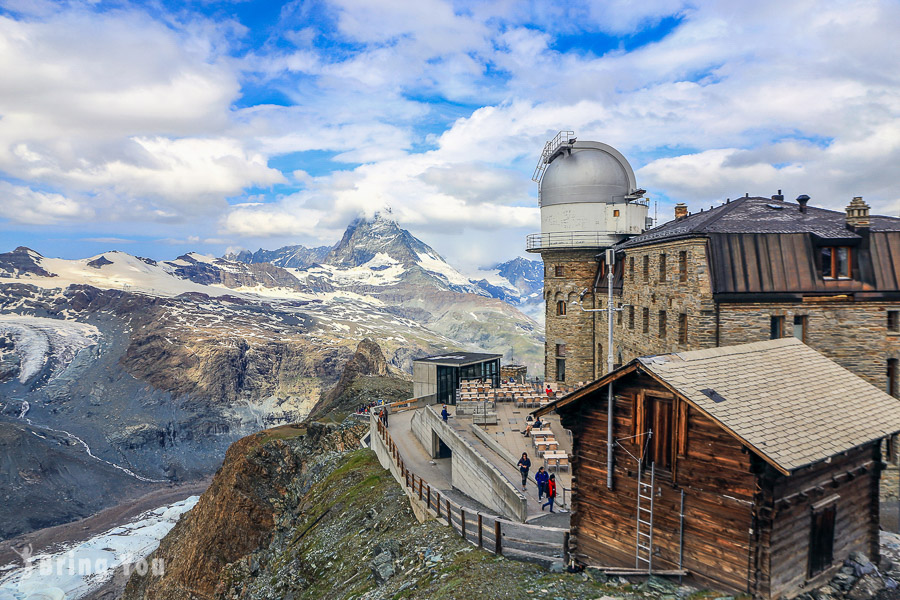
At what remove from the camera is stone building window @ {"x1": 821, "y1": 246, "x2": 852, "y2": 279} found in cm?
2481

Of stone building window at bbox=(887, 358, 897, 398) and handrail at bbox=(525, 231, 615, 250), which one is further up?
handrail at bbox=(525, 231, 615, 250)

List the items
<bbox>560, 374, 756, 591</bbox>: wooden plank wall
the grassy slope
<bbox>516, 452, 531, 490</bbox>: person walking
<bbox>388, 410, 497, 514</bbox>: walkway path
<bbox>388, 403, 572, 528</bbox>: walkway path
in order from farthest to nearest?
<bbox>388, 410, 497, 514</bbox>: walkway path → <bbox>516, 452, 531, 490</bbox>: person walking → <bbox>388, 403, 572, 528</bbox>: walkway path → the grassy slope → <bbox>560, 374, 756, 591</bbox>: wooden plank wall

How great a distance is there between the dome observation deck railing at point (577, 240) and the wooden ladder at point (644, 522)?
2830cm

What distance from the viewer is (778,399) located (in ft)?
46.6

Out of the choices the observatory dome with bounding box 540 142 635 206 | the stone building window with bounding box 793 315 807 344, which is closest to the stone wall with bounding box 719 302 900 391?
the stone building window with bounding box 793 315 807 344

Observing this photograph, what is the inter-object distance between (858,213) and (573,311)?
2007 cm

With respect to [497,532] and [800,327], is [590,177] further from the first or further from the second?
[497,532]

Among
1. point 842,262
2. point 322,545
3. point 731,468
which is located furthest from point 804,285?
point 322,545

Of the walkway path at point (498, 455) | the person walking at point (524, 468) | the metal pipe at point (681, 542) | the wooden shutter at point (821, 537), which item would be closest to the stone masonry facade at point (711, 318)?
the walkway path at point (498, 455)

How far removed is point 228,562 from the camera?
45.3 meters

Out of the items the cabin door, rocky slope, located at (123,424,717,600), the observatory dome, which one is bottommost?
rocky slope, located at (123,424,717,600)

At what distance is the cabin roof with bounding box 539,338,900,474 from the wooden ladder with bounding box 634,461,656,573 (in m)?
2.37

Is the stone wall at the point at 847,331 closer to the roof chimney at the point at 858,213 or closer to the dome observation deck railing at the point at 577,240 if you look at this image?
the roof chimney at the point at 858,213

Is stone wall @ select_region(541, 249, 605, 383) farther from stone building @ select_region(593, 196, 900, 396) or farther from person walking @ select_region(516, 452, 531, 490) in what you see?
person walking @ select_region(516, 452, 531, 490)
